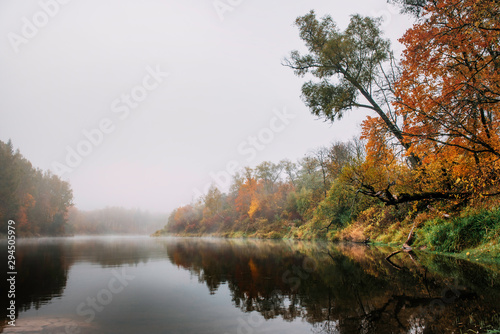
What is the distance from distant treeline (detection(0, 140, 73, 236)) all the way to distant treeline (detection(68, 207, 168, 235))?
6271 cm

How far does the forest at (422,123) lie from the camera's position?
6.02 metres

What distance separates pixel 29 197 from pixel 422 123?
204ft

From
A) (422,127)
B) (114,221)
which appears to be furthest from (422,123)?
(114,221)

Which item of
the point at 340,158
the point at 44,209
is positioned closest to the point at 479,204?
the point at 340,158

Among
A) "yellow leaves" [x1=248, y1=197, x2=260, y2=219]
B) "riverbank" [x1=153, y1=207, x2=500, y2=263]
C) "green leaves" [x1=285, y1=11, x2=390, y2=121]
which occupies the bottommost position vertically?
"riverbank" [x1=153, y1=207, x2=500, y2=263]

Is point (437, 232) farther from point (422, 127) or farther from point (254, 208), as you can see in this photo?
point (254, 208)

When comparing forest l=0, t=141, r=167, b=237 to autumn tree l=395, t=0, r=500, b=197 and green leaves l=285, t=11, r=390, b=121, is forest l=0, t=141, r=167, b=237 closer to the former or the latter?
green leaves l=285, t=11, r=390, b=121

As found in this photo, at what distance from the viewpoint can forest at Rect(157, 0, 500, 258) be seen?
6.02 metres

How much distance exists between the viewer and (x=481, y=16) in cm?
522

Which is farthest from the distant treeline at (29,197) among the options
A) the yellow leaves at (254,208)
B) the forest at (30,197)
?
the yellow leaves at (254,208)

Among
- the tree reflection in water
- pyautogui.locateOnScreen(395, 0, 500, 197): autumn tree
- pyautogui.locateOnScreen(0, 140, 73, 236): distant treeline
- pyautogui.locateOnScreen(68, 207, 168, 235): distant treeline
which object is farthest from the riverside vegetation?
pyautogui.locateOnScreen(68, 207, 168, 235): distant treeline

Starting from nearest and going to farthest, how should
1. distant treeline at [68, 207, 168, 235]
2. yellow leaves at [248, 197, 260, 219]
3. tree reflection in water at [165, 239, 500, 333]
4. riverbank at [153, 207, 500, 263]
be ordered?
1. tree reflection in water at [165, 239, 500, 333]
2. riverbank at [153, 207, 500, 263]
3. yellow leaves at [248, 197, 260, 219]
4. distant treeline at [68, 207, 168, 235]

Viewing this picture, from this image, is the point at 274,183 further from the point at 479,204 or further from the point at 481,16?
the point at 481,16

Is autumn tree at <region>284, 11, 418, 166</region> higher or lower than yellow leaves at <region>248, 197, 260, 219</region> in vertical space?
higher
